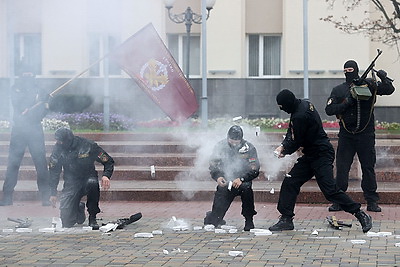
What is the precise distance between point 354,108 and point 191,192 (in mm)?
3029

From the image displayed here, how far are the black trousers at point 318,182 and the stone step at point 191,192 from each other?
7.46 ft

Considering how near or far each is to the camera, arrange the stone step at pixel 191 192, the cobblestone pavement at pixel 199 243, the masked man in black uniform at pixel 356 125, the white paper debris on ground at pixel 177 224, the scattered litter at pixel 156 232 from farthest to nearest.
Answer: the stone step at pixel 191 192, the masked man in black uniform at pixel 356 125, the white paper debris on ground at pixel 177 224, the scattered litter at pixel 156 232, the cobblestone pavement at pixel 199 243

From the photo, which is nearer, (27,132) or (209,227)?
(209,227)

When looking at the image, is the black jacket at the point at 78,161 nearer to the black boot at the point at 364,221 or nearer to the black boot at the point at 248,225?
the black boot at the point at 248,225

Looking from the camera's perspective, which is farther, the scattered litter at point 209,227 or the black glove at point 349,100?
the black glove at point 349,100

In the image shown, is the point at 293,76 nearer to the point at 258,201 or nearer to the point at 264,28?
the point at 264,28

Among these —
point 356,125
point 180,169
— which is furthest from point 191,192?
point 356,125

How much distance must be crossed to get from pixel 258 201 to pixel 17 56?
4.06 meters

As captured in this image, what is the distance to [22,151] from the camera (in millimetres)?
13359

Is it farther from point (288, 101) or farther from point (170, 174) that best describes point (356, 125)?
point (170, 174)

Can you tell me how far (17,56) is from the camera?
12.1m

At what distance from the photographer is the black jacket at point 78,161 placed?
435 inches

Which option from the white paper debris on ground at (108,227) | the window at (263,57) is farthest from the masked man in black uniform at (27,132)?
the window at (263,57)

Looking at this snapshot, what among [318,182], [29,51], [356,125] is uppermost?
[29,51]
